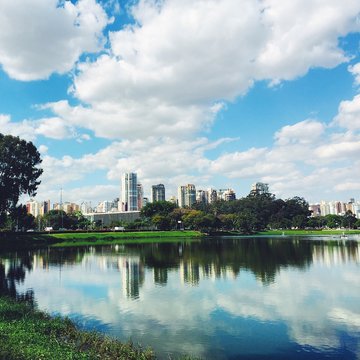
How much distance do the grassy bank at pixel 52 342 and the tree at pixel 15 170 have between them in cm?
6221

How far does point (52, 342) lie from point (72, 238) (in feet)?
285

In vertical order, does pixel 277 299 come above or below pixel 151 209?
below

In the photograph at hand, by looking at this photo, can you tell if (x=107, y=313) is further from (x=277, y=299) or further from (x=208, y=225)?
(x=208, y=225)

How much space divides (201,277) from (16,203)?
189 feet

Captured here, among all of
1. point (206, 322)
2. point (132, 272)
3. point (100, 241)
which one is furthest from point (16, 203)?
point (206, 322)

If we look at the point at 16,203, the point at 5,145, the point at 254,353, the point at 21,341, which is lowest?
the point at 254,353

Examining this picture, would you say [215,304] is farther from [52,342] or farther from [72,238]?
[72,238]

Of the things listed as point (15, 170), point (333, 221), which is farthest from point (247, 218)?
point (15, 170)

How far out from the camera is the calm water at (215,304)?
1761 cm

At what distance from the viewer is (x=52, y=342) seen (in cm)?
1603

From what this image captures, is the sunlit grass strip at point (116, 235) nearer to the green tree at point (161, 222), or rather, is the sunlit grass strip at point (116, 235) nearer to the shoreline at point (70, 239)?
the shoreline at point (70, 239)

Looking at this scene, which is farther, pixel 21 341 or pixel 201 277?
pixel 201 277

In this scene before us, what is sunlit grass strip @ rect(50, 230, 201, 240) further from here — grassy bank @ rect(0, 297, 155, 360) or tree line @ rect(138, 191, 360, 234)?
grassy bank @ rect(0, 297, 155, 360)

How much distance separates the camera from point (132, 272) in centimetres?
4197
